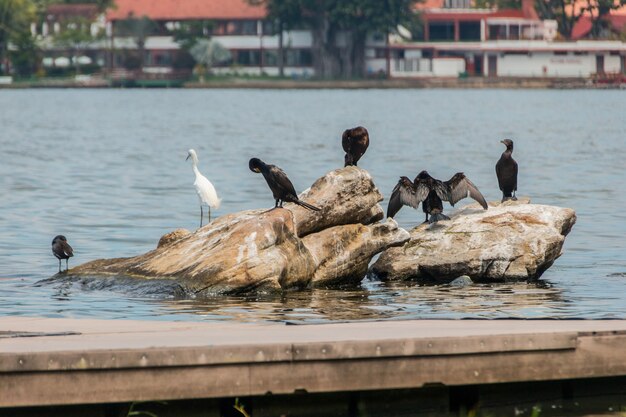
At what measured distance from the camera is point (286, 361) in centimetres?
1105

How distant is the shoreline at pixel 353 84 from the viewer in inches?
6245

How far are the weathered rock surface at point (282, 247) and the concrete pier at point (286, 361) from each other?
622 cm

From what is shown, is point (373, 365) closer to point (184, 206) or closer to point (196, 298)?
point (196, 298)

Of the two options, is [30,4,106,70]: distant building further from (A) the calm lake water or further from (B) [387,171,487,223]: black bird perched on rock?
(B) [387,171,487,223]: black bird perched on rock

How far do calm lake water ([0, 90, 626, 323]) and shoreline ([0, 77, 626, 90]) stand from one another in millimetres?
18212

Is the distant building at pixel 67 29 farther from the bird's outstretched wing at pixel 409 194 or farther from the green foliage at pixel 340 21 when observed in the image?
the bird's outstretched wing at pixel 409 194

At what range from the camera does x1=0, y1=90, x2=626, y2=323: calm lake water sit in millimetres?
18672

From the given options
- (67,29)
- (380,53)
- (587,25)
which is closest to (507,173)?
(380,53)

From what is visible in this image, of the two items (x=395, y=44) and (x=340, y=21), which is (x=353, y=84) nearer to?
(x=395, y=44)

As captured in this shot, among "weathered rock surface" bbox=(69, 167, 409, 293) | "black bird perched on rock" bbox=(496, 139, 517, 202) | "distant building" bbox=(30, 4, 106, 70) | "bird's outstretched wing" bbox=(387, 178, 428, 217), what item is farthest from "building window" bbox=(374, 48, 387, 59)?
"weathered rock surface" bbox=(69, 167, 409, 293)

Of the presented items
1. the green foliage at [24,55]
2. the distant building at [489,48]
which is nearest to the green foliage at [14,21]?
the green foliage at [24,55]

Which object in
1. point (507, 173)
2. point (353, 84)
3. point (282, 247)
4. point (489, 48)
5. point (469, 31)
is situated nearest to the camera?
point (282, 247)

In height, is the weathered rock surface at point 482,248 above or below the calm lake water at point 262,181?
above

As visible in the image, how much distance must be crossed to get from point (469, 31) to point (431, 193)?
440 ft
